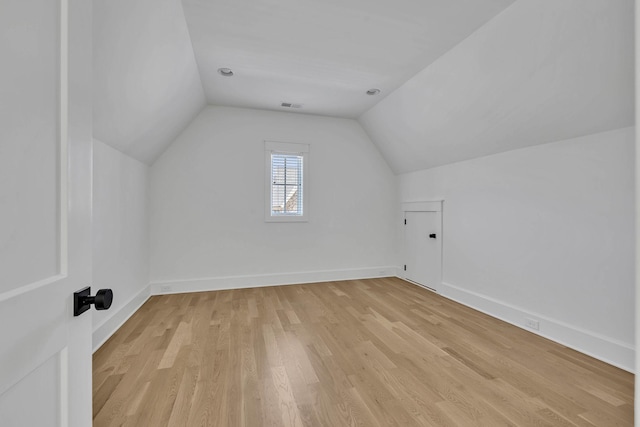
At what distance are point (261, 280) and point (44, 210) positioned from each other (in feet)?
12.4

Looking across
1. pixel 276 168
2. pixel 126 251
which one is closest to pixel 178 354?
pixel 126 251

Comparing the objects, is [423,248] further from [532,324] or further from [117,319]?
[117,319]

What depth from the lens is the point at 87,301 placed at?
0.81 m

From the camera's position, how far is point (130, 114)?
2.53 m

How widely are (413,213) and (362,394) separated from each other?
3208mm

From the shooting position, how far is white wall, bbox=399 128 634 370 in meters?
2.13

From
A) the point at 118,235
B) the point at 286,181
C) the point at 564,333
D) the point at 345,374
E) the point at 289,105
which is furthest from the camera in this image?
the point at 286,181

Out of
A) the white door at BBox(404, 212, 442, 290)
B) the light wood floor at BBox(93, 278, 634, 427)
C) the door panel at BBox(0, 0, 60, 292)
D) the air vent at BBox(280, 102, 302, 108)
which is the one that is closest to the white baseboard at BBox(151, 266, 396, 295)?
the white door at BBox(404, 212, 442, 290)

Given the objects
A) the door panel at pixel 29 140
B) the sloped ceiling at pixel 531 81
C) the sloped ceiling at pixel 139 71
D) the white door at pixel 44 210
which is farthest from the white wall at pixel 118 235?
the sloped ceiling at pixel 531 81

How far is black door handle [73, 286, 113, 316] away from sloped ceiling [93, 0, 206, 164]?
161 cm

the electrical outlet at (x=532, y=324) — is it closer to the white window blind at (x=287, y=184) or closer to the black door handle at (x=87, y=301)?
the white window blind at (x=287, y=184)

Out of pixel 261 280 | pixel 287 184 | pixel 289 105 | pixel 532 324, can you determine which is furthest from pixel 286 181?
pixel 532 324

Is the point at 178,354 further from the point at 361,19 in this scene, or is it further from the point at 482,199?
the point at 482,199

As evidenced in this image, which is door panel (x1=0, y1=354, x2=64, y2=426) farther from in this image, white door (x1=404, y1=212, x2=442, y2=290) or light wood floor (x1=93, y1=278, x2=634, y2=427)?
white door (x1=404, y1=212, x2=442, y2=290)
